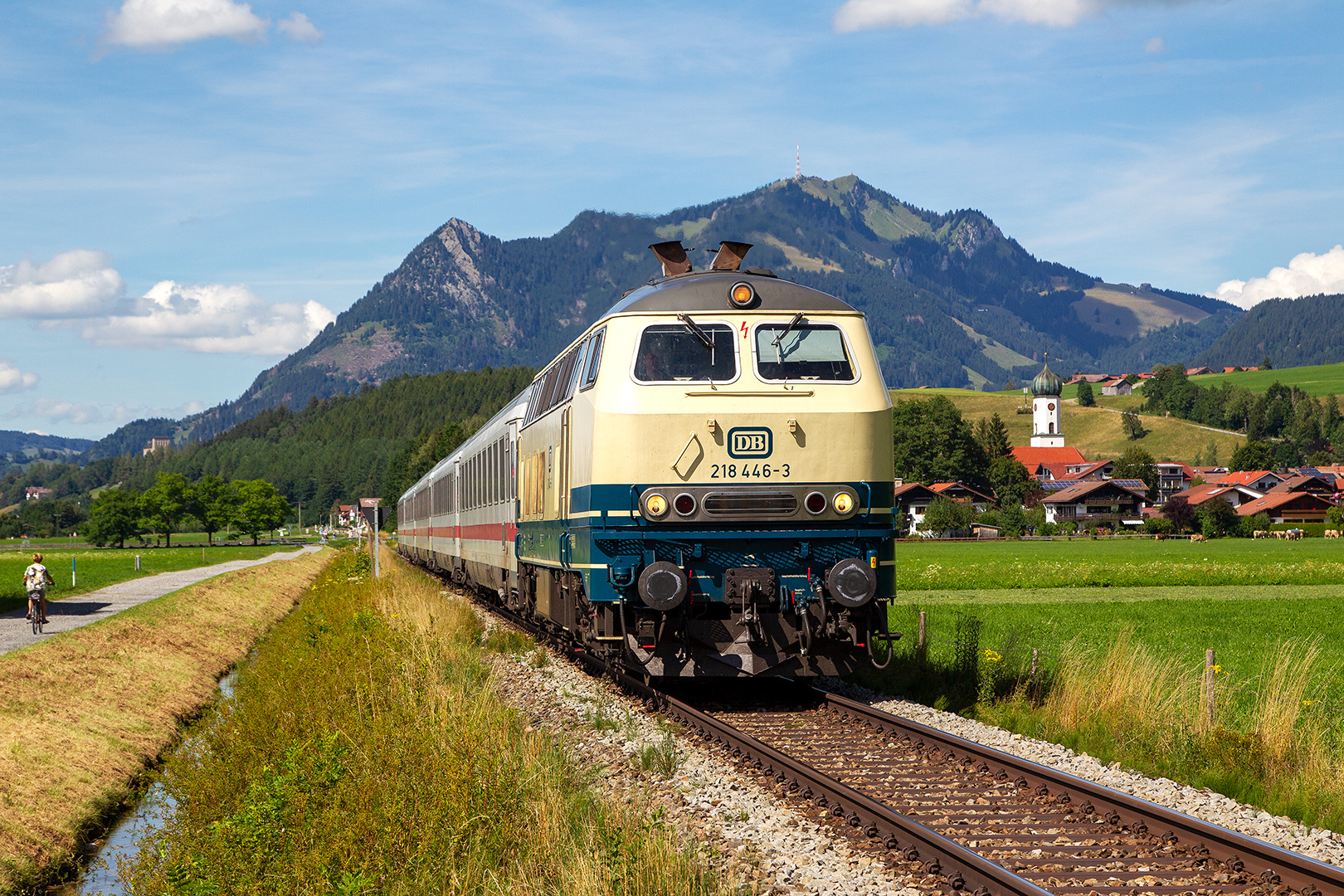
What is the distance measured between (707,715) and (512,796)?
358 cm

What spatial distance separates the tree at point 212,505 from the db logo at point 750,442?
145m

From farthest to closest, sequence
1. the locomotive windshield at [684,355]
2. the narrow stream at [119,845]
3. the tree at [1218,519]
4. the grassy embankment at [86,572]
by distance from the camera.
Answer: the tree at [1218,519] < the grassy embankment at [86,572] < the locomotive windshield at [684,355] < the narrow stream at [119,845]

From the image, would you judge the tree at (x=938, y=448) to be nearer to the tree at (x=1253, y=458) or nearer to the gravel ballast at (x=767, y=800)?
the tree at (x=1253, y=458)

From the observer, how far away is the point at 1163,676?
12.2 metres

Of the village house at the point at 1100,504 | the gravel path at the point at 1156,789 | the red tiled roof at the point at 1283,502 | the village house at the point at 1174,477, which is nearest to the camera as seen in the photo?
the gravel path at the point at 1156,789

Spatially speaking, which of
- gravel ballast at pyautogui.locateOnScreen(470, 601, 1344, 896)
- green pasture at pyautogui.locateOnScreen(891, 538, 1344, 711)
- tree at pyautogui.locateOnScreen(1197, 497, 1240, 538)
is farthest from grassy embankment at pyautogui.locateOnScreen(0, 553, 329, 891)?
tree at pyautogui.locateOnScreen(1197, 497, 1240, 538)

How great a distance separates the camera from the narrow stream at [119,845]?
10195 millimetres

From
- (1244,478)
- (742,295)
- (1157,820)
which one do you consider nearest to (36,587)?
(742,295)

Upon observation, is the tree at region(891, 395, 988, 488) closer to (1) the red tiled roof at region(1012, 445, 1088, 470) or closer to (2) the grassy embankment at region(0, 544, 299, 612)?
(1) the red tiled roof at region(1012, 445, 1088, 470)

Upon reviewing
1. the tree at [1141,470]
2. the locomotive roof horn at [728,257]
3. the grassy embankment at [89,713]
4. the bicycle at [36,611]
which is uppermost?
the locomotive roof horn at [728,257]

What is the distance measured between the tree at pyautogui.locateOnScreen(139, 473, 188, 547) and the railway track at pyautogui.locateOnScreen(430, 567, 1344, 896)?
14151 cm

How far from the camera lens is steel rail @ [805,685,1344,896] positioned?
6.43 meters

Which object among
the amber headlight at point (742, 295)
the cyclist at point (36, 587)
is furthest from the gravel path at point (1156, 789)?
the cyclist at point (36, 587)

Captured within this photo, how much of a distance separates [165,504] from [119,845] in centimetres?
14372
